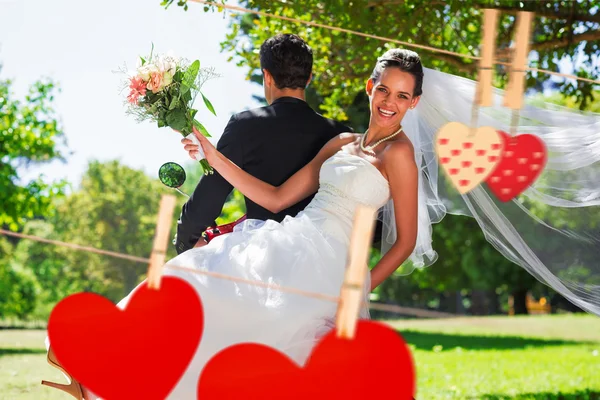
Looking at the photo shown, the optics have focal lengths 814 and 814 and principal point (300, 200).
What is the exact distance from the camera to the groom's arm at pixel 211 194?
4074mm

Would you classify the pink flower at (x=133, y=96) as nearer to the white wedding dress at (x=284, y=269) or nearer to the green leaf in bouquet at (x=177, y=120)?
the green leaf in bouquet at (x=177, y=120)

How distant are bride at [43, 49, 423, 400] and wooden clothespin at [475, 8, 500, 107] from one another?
93 centimetres

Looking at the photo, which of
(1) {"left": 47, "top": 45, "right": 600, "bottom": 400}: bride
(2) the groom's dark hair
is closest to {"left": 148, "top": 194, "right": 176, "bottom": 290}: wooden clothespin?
(1) {"left": 47, "top": 45, "right": 600, "bottom": 400}: bride

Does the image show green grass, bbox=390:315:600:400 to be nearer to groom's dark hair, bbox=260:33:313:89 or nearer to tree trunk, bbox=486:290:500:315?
groom's dark hair, bbox=260:33:313:89

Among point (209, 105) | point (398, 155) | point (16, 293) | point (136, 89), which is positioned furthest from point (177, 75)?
point (16, 293)

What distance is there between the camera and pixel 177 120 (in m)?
3.58

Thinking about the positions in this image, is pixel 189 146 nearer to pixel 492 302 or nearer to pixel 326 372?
pixel 326 372

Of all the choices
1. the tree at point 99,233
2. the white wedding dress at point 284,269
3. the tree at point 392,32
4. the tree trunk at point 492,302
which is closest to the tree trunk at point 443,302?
the tree trunk at point 492,302

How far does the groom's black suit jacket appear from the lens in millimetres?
4043

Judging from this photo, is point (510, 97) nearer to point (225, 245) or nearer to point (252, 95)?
point (225, 245)

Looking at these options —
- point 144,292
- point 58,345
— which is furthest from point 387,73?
point 58,345

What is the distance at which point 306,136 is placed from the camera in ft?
13.4

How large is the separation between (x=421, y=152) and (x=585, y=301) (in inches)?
45.5

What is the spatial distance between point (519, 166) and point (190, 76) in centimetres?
150
